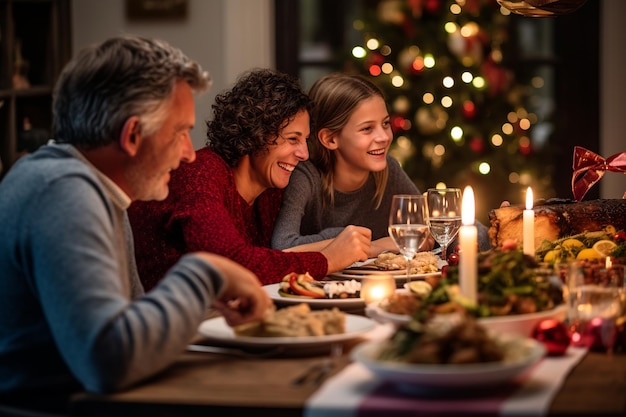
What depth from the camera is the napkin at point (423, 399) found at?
3.99ft

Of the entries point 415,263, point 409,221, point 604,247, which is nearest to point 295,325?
point 409,221

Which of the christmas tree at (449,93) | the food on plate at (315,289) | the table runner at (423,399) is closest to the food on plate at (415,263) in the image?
the food on plate at (315,289)

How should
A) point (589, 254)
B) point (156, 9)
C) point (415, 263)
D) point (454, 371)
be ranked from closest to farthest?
point (454, 371) → point (589, 254) → point (415, 263) → point (156, 9)

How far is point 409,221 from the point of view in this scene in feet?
6.66

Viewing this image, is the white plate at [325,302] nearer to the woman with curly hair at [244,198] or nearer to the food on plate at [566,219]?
the woman with curly hair at [244,198]

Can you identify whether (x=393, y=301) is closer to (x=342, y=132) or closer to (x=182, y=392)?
(x=182, y=392)

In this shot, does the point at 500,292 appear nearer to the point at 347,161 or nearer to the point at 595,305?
the point at 595,305

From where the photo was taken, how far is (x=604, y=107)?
543cm

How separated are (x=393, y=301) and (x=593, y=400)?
0.48 m

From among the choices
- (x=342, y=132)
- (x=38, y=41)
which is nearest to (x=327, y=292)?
(x=342, y=132)

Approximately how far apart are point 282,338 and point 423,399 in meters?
0.35

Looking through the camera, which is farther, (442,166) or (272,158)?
(442,166)

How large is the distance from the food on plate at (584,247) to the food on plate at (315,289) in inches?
18.4

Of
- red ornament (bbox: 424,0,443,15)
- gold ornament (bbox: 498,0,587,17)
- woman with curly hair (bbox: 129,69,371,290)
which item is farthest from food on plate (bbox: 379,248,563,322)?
red ornament (bbox: 424,0,443,15)
